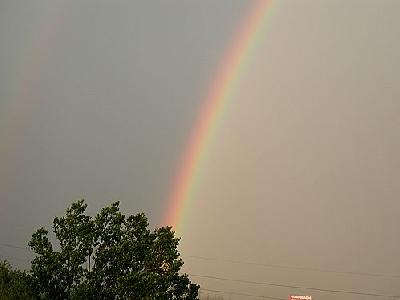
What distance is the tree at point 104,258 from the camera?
21109 millimetres

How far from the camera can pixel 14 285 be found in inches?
847

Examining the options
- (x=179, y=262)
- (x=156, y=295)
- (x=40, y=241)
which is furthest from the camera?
(x=40, y=241)

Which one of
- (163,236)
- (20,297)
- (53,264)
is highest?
(163,236)

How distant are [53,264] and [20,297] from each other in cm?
186

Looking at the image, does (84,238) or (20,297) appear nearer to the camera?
(20,297)

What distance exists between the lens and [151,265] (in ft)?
70.3

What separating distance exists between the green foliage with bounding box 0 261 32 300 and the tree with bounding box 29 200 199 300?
2.06 feet

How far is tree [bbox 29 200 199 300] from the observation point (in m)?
21.1

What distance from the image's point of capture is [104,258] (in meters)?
21.5

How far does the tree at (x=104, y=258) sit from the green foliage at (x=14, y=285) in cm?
63

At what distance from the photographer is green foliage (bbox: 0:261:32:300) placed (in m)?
20.6

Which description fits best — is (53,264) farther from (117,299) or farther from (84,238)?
(117,299)

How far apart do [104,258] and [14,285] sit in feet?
13.0

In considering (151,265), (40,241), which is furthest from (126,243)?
(40,241)
